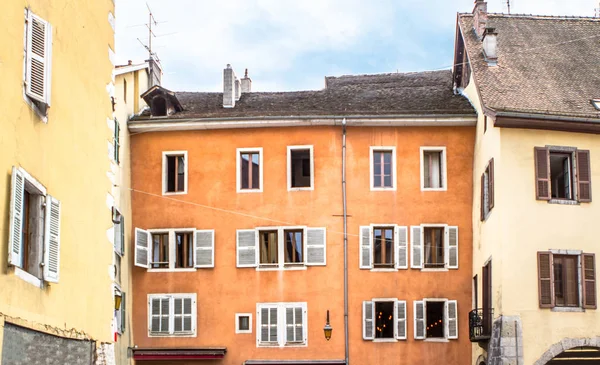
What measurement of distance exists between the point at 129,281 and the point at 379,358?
306 inches

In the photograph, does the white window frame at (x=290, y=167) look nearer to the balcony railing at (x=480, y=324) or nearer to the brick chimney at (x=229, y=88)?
the brick chimney at (x=229, y=88)

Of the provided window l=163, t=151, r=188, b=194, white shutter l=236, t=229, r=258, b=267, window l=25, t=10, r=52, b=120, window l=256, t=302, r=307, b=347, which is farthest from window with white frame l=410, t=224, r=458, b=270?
window l=25, t=10, r=52, b=120

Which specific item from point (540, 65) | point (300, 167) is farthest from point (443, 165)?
point (300, 167)

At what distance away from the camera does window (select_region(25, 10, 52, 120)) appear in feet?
45.2

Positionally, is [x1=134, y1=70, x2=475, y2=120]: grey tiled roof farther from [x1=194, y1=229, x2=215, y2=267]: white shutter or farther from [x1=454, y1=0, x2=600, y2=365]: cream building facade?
[x1=194, y1=229, x2=215, y2=267]: white shutter

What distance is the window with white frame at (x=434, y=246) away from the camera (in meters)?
33.4

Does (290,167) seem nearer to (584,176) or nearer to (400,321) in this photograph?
(400,321)

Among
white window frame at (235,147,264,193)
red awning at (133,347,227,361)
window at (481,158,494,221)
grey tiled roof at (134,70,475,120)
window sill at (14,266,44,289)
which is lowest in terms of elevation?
red awning at (133,347,227,361)

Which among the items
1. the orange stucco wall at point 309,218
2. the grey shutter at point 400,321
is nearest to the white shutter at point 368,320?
the orange stucco wall at point 309,218

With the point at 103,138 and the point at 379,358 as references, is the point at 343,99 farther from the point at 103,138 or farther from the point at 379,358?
the point at 103,138

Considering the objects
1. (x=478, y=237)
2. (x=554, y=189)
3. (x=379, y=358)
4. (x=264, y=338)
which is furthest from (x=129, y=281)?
(x=554, y=189)

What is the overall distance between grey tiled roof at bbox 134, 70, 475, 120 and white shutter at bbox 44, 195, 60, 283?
1945cm

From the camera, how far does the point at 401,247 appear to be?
110ft

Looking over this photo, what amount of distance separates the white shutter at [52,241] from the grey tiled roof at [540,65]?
1734 centimetres
